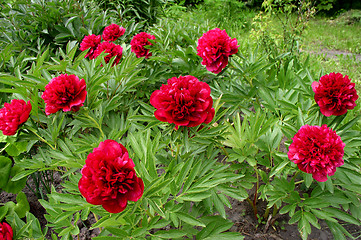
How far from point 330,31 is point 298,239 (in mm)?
6971

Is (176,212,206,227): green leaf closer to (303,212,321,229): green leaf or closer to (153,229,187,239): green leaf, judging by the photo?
(153,229,187,239): green leaf

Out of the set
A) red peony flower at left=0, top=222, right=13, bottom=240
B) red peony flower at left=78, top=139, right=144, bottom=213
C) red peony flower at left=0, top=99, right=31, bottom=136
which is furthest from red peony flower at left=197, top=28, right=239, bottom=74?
red peony flower at left=0, top=222, right=13, bottom=240

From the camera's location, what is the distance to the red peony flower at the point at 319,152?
1.06 m

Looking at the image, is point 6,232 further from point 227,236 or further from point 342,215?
point 342,215

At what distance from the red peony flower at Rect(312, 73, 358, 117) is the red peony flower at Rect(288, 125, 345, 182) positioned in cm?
20

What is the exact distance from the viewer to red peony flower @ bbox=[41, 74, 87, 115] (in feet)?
3.94

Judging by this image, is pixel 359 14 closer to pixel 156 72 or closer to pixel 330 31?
pixel 330 31

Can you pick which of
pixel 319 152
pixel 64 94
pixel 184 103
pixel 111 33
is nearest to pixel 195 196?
pixel 184 103

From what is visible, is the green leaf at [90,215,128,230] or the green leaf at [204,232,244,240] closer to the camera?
the green leaf at [90,215,128,230]

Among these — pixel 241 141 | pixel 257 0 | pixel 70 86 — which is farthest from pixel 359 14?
pixel 70 86

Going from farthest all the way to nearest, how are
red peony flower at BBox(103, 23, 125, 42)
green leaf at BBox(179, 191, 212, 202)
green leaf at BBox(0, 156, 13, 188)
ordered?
red peony flower at BBox(103, 23, 125, 42) < green leaf at BBox(0, 156, 13, 188) < green leaf at BBox(179, 191, 212, 202)

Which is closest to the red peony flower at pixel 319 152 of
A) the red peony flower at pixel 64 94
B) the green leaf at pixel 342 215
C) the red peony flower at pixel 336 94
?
the red peony flower at pixel 336 94

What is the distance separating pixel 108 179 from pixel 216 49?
99cm

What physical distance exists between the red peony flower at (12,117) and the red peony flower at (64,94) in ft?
0.47
